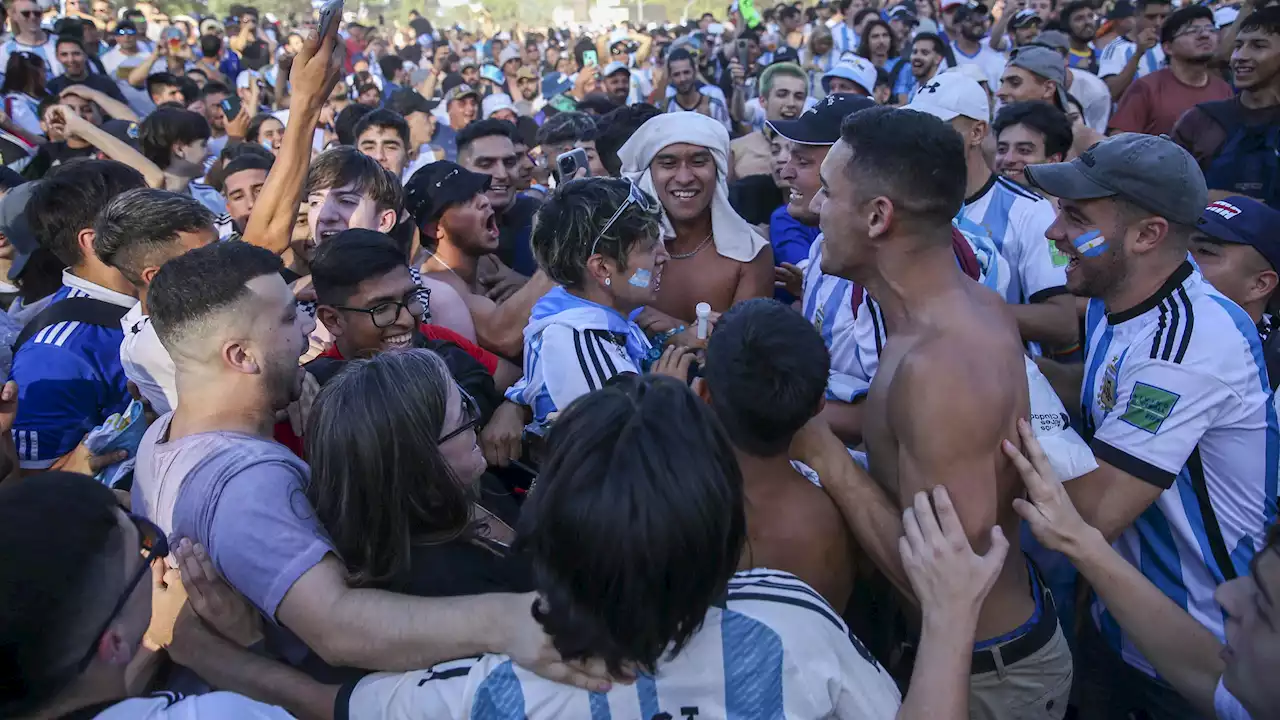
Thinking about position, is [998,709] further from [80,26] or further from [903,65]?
[80,26]

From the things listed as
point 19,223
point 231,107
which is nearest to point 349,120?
point 231,107

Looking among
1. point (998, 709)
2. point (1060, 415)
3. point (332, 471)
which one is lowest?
point (998, 709)

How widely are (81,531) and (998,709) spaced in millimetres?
2226

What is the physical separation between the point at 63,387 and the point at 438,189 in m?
1.79

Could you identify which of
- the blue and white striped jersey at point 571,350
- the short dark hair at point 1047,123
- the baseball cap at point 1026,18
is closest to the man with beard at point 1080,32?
the baseball cap at point 1026,18

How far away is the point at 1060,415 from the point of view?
96.6 inches

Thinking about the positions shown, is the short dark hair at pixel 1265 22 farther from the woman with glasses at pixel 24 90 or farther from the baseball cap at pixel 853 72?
the woman with glasses at pixel 24 90

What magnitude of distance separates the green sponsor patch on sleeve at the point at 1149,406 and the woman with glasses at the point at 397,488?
1687 millimetres

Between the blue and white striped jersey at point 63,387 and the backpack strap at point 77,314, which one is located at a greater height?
the backpack strap at point 77,314

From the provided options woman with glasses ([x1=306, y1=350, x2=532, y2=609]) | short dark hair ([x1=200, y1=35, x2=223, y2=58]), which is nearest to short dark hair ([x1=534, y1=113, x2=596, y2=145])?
woman with glasses ([x1=306, y1=350, x2=532, y2=609])

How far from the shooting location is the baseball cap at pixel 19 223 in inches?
147

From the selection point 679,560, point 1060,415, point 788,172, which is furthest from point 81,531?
point 788,172

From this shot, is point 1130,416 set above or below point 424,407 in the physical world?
below

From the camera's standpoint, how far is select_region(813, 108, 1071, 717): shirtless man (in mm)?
2084
